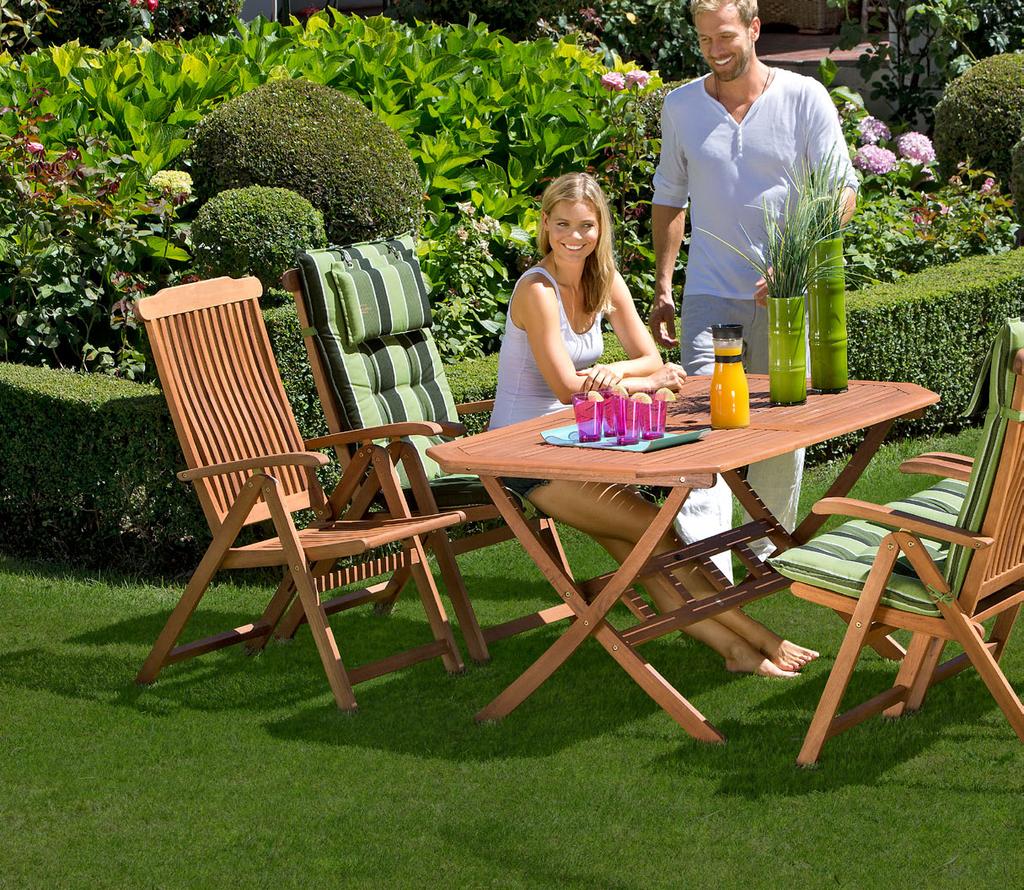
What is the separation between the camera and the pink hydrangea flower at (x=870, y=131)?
9.34 m

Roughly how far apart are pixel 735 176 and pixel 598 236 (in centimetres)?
64

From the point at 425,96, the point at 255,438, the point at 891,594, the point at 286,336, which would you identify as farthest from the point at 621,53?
the point at 891,594

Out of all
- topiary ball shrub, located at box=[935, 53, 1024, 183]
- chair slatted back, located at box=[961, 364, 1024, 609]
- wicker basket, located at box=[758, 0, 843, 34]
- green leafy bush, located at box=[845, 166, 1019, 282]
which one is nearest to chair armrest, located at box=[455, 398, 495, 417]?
chair slatted back, located at box=[961, 364, 1024, 609]

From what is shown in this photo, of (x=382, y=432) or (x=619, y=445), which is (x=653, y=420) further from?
(x=382, y=432)

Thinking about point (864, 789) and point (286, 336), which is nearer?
point (864, 789)

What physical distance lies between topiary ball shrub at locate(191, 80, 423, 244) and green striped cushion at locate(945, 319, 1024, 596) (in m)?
3.81

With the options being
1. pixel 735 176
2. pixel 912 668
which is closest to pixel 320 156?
pixel 735 176

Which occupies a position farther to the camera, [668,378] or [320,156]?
[320,156]

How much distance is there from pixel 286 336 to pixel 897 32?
8797 mm

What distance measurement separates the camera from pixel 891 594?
3900 millimetres

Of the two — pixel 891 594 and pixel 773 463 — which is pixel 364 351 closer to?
pixel 773 463

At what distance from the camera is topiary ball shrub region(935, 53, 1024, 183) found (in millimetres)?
10750

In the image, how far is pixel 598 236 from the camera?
4914mm

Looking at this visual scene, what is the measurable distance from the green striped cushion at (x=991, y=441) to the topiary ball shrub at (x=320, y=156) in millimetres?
3805
